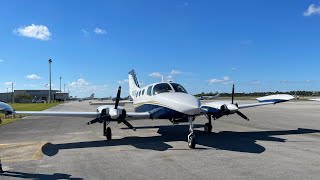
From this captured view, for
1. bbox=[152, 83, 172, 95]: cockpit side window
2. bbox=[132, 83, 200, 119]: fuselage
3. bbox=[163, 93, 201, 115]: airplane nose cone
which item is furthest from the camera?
bbox=[152, 83, 172, 95]: cockpit side window

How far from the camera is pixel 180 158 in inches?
454

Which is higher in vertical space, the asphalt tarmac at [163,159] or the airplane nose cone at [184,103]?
the airplane nose cone at [184,103]

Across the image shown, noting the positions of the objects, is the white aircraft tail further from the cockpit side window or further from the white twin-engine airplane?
the cockpit side window

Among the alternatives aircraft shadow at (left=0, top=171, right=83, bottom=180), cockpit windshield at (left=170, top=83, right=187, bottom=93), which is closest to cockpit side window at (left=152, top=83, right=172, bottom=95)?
cockpit windshield at (left=170, top=83, right=187, bottom=93)

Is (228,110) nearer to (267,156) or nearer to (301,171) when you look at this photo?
(267,156)

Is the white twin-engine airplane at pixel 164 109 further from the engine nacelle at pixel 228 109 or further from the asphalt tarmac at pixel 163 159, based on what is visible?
the asphalt tarmac at pixel 163 159

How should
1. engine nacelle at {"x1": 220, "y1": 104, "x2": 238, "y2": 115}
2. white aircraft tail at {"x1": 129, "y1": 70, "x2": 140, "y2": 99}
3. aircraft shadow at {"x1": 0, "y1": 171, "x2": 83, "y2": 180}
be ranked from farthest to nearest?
white aircraft tail at {"x1": 129, "y1": 70, "x2": 140, "y2": 99} < engine nacelle at {"x1": 220, "y1": 104, "x2": 238, "y2": 115} < aircraft shadow at {"x1": 0, "y1": 171, "x2": 83, "y2": 180}

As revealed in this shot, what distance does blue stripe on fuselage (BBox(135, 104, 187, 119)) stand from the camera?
593 inches

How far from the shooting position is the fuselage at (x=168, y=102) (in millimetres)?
13914

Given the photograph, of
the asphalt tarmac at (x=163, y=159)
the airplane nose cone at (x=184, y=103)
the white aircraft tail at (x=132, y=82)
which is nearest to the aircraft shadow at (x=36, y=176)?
the asphalt tarmac at (x=163, y=159)

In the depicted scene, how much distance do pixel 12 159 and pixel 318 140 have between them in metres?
13.4

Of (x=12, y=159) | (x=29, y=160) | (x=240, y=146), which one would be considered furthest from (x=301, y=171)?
(x=12, y=159)

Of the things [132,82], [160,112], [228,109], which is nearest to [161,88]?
[160,112]

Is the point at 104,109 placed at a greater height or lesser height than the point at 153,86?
lesser
